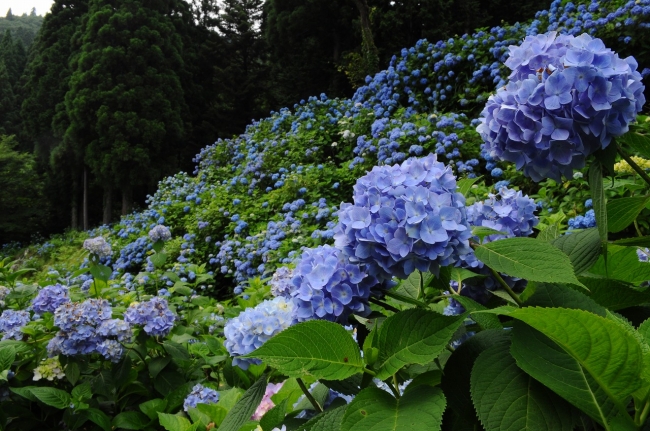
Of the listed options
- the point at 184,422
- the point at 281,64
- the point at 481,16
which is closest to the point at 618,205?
the point at 184,422

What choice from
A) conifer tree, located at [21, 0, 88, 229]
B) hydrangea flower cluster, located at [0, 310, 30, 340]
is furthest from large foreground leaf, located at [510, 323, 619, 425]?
conifer tree, located at [21, 0, 88, 229]

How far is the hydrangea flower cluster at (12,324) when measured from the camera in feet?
6.62

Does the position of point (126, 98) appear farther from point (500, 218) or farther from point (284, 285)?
point (500, 218)

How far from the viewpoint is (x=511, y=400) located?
566 millimetres

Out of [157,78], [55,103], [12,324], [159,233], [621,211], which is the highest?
[157,78]

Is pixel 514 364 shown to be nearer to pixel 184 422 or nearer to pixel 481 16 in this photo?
pixel 184 422

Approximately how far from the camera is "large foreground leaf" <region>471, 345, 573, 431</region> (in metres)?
0.55

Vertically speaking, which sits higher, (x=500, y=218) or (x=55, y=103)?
(x=55, y=103)

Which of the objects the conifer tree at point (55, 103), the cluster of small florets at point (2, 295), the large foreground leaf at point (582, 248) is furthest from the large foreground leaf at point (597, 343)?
the conifer tree at point (55, 103)

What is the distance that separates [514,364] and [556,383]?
0.18 ft

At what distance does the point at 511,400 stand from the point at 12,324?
209cm

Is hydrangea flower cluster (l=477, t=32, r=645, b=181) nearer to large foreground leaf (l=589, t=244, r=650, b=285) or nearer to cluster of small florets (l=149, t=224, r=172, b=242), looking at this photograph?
large foreground leaf (l=589, t=244, r=650, b=285)

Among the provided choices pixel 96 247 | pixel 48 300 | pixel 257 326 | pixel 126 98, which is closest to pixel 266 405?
pixel 257 326

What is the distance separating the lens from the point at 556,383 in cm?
55
